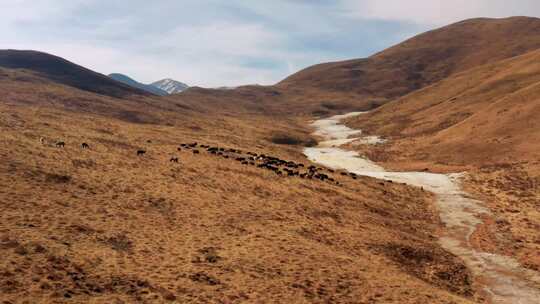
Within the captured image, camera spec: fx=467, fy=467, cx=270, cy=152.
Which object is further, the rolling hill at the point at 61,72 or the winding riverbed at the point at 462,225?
the rolling hill at the point at 61,72

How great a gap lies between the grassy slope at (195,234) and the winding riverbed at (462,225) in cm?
136

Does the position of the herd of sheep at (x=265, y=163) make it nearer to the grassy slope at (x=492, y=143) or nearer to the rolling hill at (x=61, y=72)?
the grassy slope at (x=492, y=143)

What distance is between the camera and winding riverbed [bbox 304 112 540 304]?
2712cm

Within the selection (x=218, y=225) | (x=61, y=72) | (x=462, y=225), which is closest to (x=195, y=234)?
(x=218, y=225)

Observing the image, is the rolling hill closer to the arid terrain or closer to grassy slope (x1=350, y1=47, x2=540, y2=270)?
grassy slope (x1=350, y1=47, x2=540, y2=270)

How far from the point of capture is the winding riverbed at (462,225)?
89.0ft

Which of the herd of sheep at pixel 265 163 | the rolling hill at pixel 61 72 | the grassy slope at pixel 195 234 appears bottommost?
the grassy slope at pixel 195 234

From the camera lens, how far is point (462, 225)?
40.3 meters

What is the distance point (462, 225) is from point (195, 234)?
24.6 m

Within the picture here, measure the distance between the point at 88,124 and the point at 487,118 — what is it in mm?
69019

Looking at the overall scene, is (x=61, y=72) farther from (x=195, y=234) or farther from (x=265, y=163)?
(x=195, y=234)

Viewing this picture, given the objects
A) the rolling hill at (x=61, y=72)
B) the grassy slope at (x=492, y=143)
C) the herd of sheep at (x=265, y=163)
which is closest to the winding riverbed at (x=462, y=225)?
the grassy slope at (x=492, y=143)

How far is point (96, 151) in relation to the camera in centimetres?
4494

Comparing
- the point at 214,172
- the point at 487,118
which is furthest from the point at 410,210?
the point at 487,118
